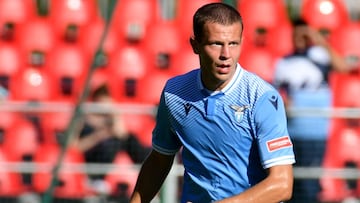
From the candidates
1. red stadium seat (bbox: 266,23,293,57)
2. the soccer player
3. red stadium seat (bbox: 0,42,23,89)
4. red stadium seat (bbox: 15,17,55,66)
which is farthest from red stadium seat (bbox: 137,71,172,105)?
the soccer player

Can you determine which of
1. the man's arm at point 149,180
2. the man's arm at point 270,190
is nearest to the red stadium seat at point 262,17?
the man's arm at point 149,180

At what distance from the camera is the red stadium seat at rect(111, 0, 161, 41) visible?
371 inches

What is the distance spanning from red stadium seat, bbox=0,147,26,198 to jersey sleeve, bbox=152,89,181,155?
377cm

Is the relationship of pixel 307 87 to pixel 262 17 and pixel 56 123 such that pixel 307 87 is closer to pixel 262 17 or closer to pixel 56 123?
pixel 262 17

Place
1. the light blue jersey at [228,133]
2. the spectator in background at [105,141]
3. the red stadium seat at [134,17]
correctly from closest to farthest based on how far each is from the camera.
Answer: the light blue jersey at [228,133]
the spectator in background at [105,141]
the red stadium seat at [134,17]

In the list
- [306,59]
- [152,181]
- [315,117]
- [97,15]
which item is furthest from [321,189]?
[152,181]

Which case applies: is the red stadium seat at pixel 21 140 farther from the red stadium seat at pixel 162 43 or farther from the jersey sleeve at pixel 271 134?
the jersey sleeve at pixel 271 134

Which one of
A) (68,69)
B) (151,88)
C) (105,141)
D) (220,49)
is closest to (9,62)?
(68,69)

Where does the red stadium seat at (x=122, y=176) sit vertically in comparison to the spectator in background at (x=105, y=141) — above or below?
below

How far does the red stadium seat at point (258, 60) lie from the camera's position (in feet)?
29.0

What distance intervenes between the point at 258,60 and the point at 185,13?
936 mm

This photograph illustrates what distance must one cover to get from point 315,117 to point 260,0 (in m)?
1.71

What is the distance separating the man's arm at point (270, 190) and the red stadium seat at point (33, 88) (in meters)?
5.11

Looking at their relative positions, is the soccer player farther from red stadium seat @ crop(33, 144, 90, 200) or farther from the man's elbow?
red stadium seat @ crop(33, 144, 90, 200)
